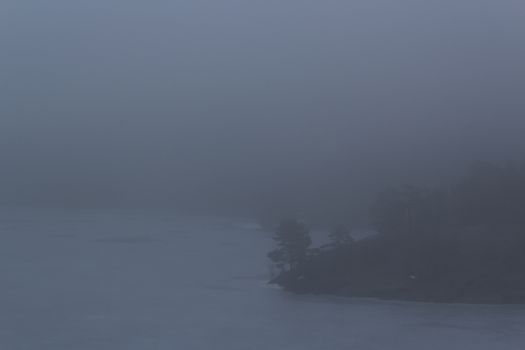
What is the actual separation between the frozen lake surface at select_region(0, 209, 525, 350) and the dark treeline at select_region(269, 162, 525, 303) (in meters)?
0.40

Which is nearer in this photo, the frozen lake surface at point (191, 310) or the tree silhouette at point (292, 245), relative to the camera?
the frozen lake surface at point (191, 310)

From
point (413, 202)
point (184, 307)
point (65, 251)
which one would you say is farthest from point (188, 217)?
point (184, 307)

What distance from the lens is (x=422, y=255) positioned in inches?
419

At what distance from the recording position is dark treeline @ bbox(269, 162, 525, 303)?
10234mm

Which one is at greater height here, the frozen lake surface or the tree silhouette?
the tree silhouette

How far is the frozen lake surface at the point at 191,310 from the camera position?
7191 millimetres

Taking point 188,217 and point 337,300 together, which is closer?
point 337,300

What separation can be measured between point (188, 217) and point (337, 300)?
34.6 ft

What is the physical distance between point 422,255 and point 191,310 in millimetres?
3238

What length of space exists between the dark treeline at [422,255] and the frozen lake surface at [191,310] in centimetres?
40

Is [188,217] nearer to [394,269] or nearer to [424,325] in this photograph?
[394,269]

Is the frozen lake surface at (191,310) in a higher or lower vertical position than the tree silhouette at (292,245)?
lower

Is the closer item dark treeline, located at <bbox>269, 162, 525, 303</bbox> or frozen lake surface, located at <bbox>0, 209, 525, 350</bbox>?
frozen lake surface, located at <bbox>0, 209, 525, 350</bbox>

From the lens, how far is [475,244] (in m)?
10.8
